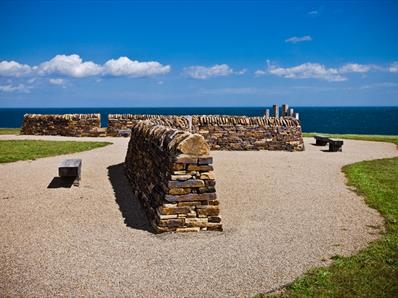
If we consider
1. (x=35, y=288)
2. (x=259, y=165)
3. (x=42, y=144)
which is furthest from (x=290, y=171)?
(x=42, y=144)

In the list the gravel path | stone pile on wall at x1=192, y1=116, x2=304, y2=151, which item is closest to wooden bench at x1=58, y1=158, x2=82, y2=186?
the gravel path

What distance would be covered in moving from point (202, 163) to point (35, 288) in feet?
11.0

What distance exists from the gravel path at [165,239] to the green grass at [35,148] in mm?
3184

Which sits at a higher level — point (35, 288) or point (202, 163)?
point (202, 163)

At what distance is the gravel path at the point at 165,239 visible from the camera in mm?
5480

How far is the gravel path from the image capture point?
5480 millimetres

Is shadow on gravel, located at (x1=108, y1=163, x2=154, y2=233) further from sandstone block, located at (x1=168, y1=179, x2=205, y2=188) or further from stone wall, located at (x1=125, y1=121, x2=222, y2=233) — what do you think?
sandstone block, located at (x1=168, y1=179, x2=205, y2=188)

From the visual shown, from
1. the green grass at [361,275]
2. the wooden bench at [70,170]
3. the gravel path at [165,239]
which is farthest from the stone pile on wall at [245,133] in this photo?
the green grass at [361,275]

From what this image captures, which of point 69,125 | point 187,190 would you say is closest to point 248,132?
point 69,125

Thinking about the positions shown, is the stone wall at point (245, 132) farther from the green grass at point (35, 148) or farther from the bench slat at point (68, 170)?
the bench slat at point (68, 170)

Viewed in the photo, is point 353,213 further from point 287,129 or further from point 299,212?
point 287,129

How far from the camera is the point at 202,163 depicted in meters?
7.34

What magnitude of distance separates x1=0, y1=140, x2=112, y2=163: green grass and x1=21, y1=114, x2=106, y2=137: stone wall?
4.11m

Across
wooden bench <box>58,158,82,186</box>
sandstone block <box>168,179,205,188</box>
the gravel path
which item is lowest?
the gravel path
